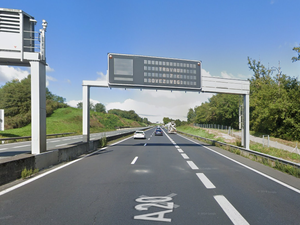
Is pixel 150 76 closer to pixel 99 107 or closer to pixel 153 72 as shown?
pixel 153 72

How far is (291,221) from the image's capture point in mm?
3816

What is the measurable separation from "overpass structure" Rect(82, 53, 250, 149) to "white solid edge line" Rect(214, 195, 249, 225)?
34.9ft

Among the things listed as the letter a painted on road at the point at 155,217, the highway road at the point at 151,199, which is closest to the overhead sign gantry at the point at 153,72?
the highway road at the point at 151,199

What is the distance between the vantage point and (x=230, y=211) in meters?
4.23

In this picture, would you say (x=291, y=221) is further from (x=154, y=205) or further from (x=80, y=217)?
(x=80, y=217)

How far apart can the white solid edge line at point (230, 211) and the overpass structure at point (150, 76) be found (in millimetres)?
10632

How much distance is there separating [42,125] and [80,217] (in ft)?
20.5

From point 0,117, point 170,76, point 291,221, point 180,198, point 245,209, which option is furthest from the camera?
point 170,76

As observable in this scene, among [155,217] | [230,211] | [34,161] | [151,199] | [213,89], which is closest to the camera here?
[155,217]

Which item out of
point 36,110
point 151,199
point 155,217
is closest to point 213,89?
point 36,110

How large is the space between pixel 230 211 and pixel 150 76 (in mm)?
11622

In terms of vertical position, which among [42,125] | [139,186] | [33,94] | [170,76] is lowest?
[139,186]

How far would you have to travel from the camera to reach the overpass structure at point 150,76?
47.3 feet

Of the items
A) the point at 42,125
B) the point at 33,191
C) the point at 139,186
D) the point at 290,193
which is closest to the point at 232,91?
the point at 290,193
